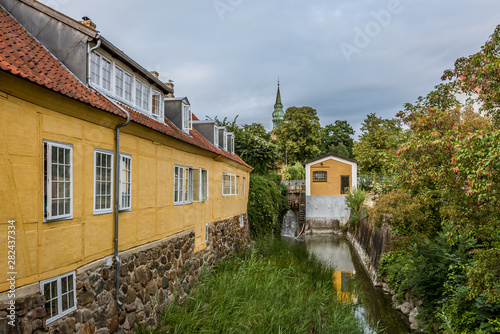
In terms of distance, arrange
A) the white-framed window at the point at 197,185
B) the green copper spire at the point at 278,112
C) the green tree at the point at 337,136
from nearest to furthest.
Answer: the white-framed window at the point at 197,185 → the green tree at the point at 337,136 → the green copper spire at the point at 278,112

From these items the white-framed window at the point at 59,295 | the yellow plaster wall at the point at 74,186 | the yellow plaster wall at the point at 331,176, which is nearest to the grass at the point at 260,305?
the yellow plaster wall at the point at 74,186

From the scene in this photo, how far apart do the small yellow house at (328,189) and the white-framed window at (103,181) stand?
29434 mm

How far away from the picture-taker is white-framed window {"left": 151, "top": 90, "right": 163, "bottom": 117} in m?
10.4

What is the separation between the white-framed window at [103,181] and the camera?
6.37 m

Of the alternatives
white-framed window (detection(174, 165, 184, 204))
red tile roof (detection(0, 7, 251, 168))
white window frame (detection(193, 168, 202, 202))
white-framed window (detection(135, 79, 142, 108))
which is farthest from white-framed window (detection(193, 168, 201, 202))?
red tile roof (detection(0, 7, 251, 168))

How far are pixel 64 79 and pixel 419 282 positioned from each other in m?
10.9

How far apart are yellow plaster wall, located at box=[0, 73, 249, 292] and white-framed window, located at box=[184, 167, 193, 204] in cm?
144

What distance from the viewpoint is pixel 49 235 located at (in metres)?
5.20

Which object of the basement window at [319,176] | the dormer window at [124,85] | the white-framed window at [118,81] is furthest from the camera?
the basement window at [319,176]

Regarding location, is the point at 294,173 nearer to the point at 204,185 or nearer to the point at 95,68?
the point at 204,185

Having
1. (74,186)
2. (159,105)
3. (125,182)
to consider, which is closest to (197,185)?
(159,105)

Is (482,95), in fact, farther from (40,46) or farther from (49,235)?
(40,46)

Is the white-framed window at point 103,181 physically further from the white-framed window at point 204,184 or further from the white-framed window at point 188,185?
the white-framed window at point 204,184

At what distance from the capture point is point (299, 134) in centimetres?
5047
